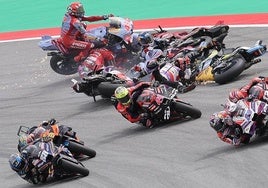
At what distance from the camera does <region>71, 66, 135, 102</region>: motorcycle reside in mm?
17422

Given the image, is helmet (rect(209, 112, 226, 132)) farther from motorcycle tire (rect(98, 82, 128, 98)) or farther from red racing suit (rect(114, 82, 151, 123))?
motorcycle tire (rect(98, 82, 128, 98))

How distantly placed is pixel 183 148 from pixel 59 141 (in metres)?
1.96

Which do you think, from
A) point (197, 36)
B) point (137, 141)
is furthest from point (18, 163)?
point (197, 36)

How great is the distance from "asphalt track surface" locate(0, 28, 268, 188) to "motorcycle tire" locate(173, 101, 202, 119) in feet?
0.46

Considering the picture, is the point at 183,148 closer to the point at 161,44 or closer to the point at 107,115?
the point at 107,115

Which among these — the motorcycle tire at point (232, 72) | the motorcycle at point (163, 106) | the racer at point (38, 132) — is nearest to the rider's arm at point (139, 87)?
the motorcycle at point (163, 106)

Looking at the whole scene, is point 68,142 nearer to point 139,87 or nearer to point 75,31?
point 139,87

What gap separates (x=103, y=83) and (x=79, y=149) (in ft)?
13.1

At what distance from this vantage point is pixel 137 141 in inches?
572

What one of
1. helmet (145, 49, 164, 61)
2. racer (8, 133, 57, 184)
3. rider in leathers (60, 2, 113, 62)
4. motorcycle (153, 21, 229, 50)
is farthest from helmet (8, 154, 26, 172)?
rider in leathers (60, 2, 113, 62)

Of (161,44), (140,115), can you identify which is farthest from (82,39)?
(140,115)

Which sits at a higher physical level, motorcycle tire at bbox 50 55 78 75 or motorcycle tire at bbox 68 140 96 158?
motorcycle tire at bbox 68 140 96 158

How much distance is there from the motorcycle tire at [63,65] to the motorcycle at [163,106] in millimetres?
6587

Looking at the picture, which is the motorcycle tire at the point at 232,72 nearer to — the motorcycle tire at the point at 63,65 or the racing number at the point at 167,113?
the racing number at the point at 167,113
